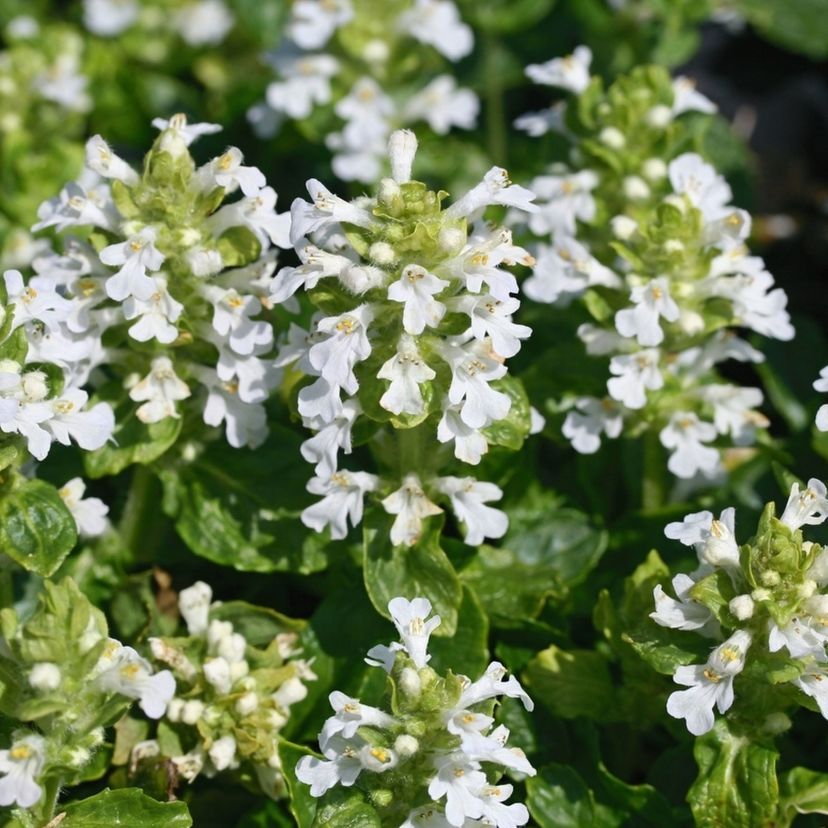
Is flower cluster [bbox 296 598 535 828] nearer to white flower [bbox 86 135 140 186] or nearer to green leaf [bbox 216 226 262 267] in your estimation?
green leaf [bbox 216 226 262 267]

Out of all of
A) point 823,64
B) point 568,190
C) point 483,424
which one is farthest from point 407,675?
point 823,64

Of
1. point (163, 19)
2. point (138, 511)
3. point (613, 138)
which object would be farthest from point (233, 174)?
point (163, 19)

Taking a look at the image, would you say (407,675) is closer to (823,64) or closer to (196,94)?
(196,94)

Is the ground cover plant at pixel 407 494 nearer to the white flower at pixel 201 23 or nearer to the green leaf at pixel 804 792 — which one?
the green leaf at pixel 804 792

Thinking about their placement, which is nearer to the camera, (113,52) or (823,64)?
Answer: (113,52)

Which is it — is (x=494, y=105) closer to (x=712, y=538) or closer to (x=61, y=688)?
(x=712, y=538)

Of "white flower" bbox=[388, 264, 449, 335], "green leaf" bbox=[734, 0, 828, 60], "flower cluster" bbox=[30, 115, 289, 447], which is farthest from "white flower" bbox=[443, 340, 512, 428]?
"green leaf" bbox=[734, 0, 828, 60]

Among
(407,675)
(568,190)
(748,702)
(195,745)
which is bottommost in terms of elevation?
(195,745)
